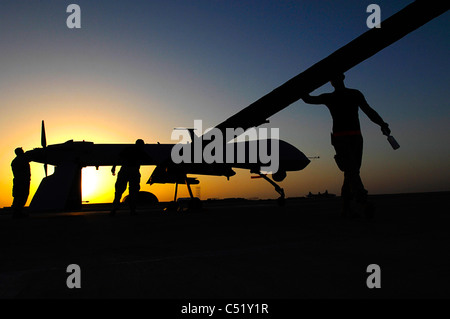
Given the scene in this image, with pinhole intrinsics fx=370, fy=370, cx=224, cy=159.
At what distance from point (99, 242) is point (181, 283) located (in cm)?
261

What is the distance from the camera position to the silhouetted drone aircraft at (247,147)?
4.53 m

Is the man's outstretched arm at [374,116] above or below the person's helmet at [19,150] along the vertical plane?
above

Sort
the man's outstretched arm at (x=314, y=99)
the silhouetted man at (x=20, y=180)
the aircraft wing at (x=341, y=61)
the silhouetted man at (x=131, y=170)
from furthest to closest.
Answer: the silhouetted man at (x=20, y=180), the silhouetted man at (x=131, y=170), the man's outstretched arm at (x=314, y=99), the aircraft wing at (x=341, y=61)

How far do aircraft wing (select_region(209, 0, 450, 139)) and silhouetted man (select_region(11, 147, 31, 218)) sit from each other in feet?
28.1

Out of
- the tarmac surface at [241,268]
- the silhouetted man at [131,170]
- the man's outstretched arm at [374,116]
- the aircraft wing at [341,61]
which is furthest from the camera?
the silhouetted man at [131,170]

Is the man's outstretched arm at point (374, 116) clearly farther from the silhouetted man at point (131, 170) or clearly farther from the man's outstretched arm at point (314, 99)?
the silhouetted man at point (131, 170)

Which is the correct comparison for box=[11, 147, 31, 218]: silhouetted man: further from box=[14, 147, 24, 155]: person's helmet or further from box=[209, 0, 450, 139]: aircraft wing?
box=[209, 0, 450, 139]: aircraft wing

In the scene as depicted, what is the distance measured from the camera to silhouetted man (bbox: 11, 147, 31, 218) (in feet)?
39.9

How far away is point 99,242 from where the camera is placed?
14.9 ft

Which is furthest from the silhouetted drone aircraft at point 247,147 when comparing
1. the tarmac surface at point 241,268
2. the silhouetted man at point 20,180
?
the silhouetted man at point 20,180

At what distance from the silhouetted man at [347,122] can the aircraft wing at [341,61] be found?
3.30 feet

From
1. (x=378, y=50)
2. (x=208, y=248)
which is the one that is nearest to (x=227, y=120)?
(x=378, y=50)

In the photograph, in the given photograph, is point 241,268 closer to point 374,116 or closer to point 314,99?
point 314,99
